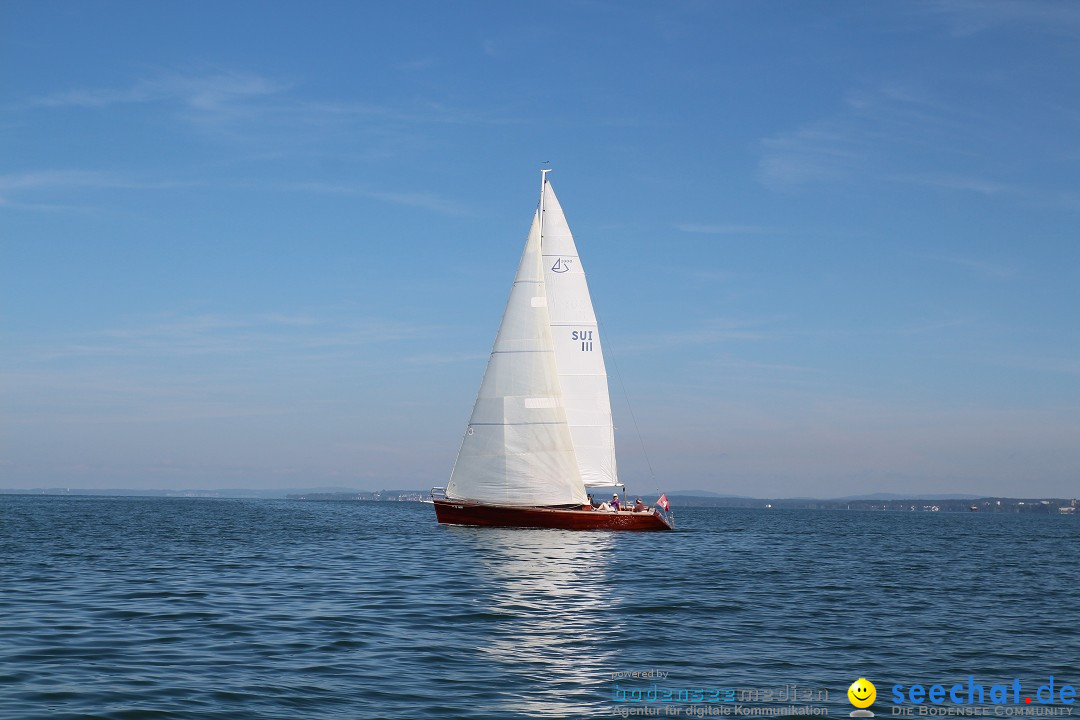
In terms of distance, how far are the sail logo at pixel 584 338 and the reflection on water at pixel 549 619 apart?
→ 1414 centimetres

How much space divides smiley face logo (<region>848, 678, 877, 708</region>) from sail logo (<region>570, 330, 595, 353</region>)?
40952 millimetres

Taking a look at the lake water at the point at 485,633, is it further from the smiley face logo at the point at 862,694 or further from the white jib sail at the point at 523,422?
the white jib sail at the point at 523,422

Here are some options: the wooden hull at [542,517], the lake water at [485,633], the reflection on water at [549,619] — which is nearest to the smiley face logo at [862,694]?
the lake water at [485,633]

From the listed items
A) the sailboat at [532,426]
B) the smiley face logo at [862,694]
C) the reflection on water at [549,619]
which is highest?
the sailboat at [532,426]

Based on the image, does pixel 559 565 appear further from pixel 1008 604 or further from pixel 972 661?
pixel 972 661

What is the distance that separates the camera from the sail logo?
186 feet

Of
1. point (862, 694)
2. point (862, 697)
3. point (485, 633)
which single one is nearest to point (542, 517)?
point (485, 633)

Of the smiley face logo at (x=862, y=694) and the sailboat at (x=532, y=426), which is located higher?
the sailboat at (x=532, y=426)

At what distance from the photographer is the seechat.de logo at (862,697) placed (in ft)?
48.9

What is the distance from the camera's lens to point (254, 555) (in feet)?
136

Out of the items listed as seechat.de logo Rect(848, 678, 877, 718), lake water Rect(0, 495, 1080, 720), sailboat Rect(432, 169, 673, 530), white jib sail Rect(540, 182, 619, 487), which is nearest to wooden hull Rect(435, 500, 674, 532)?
sailboat Rect(432, 169, 673, 530)

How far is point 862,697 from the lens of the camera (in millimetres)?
15477

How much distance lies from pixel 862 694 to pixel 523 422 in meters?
37.5

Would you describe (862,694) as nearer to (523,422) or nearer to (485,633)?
(485,633)
